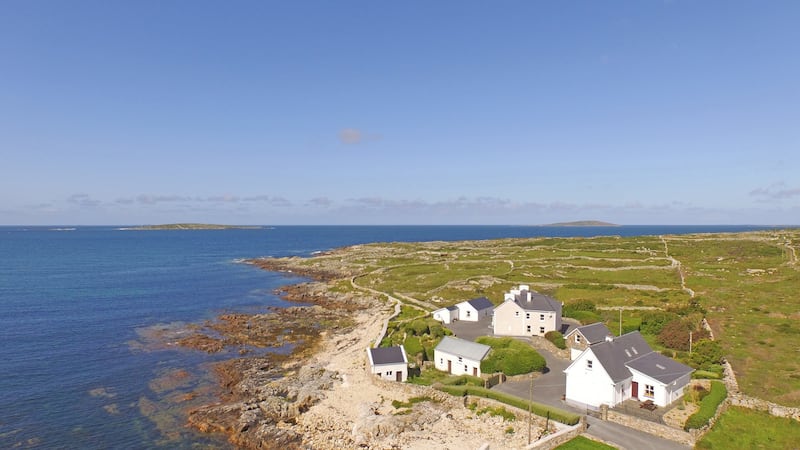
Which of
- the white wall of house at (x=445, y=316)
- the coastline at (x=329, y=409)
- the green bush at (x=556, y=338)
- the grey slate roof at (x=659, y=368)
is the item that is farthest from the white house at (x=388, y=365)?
the grey slate roof at (x=659, y=368)

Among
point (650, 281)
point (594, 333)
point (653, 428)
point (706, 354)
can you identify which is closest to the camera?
point (653, 428)

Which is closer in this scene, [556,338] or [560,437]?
[560,437]

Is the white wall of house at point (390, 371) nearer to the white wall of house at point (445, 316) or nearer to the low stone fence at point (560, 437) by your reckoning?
the low stone fence at point (560, 437)

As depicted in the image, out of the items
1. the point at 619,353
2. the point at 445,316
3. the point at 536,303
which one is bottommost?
the point at 445,316

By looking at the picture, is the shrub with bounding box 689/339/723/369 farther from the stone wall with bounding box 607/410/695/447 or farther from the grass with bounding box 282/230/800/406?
the stone wall with bounding box 607/410/695/447

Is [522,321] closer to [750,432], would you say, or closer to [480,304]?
[480,304]

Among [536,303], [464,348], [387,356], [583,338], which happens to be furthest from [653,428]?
[536,303]
